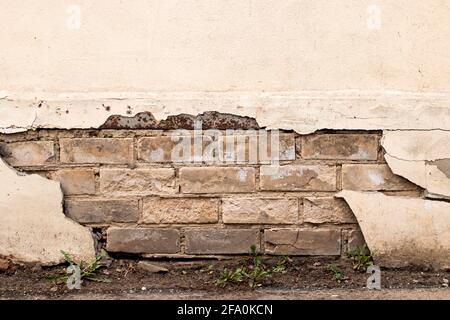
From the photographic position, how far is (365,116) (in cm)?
349

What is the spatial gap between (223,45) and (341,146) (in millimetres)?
801

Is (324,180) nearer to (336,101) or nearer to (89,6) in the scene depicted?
(336,101)

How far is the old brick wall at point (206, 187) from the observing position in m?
3.54

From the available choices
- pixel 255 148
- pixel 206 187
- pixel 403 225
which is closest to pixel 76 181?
pixel 206 187

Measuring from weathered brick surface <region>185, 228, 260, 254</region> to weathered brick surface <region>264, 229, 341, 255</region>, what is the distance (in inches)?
3.3

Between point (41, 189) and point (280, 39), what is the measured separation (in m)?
1.46

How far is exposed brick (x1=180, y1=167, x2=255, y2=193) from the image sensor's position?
3.55m

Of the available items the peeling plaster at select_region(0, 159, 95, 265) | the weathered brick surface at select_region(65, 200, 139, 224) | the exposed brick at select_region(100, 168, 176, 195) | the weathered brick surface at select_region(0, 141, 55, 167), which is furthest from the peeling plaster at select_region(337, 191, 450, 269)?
the weathered brick surface at select_region(0, 141, 55, 167)

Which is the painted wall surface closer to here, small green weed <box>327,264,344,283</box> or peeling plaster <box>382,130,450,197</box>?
peeling plaster <box>382,130,450,197</box>

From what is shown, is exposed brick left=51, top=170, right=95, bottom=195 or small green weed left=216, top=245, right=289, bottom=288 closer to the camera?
small green weed left=216, top=245, right=289, bottom=288

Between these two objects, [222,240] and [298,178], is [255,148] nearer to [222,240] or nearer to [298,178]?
[298,178]

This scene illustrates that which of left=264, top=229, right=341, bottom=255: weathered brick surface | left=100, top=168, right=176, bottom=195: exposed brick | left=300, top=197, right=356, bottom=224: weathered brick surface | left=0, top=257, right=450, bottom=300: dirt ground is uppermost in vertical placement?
left=100, top=168, right=176, bottom=195: exposed brick

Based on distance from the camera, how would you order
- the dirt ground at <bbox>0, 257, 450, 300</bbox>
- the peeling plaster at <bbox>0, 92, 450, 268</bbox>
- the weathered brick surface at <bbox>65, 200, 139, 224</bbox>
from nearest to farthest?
the dirt ground at <bbox>0, 257, 450, 300</bbox> < the peeling plaster at <bbox>0, 92, 450, 268</bbox> < the weathered brick surface at <bbox>65, 200, 139, 224</bbox>

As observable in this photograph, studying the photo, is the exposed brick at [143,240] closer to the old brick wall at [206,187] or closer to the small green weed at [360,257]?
the old brick wall at [206,187]
